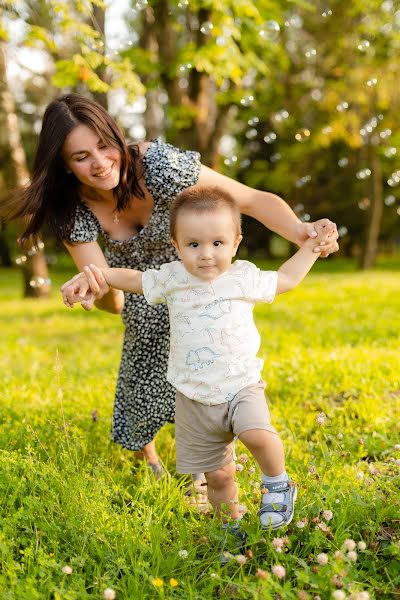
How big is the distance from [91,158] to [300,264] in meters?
1.05

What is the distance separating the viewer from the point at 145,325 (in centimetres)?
330

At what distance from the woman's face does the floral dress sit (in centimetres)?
19

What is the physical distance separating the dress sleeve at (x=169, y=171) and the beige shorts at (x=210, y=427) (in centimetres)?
99

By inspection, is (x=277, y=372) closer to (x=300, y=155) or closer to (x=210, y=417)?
(x=210, y=417)

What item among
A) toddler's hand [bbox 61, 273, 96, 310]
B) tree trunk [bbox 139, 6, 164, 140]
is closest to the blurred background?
tree trunk [bbox 139, 6, 164, 140]

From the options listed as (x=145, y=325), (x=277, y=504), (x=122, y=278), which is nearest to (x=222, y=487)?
(x=277, y=504)

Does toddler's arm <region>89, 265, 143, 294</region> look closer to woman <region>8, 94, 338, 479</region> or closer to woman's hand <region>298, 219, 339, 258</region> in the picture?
woman <region>8, 94, 338, 479</region>

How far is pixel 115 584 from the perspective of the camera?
223 cm

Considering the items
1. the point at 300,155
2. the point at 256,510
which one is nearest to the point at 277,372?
the point at 256,510

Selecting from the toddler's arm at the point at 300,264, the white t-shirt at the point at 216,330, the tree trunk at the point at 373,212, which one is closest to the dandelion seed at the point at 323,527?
the white t-shirt at the point at 216,330

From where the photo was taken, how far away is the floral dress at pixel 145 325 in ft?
9.97

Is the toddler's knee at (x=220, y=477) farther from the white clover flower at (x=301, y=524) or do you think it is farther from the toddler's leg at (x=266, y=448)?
the white clover flower at (x=301, y=524)

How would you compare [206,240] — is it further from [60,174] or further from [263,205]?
[60,174]

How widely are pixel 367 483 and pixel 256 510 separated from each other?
519 mm
